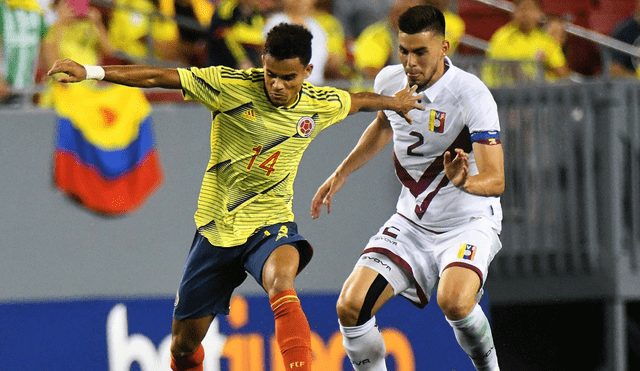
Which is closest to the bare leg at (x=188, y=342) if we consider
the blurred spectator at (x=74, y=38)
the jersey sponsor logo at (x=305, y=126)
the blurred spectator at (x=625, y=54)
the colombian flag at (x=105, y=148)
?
the jersey sponsor logo at (x=305, y=126)

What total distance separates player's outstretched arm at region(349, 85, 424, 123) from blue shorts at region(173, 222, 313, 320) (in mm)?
807

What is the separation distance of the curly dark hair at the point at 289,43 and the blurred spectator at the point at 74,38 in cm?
299

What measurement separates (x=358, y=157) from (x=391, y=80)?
55 cm

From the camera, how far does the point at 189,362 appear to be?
17.2 ft

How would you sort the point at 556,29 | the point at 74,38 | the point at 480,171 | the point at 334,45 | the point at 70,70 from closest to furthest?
1. the point at 70,70
2. the point at 480,171
3. the point at 74,38
4. the point at 334,45
5. the point at 556,29

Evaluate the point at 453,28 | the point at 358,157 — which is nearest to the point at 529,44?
the point at 453,28

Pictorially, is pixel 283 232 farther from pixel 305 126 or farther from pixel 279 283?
pixel 305 126

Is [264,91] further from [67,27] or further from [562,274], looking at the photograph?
[562,274]

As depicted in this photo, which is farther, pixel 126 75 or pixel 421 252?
pixel 421 252

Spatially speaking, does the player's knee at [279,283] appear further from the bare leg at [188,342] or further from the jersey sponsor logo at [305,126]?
the jersey sponsor logo at [305,126]

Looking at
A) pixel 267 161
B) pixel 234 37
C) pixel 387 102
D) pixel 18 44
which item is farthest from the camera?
pixel 234 37

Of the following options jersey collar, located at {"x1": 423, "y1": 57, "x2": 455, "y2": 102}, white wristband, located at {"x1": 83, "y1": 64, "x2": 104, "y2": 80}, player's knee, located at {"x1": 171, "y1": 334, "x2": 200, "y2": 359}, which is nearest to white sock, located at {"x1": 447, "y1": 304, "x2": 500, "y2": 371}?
jersey collar, located at {"x1": 423, "y1": 57, "x2": 455, "y2": 102}

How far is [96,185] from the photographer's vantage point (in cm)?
717

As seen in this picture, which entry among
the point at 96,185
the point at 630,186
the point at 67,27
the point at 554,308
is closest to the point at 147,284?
the point at 96,185
